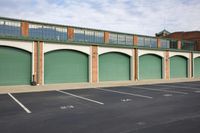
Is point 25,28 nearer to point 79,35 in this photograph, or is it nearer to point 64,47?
point 64,47

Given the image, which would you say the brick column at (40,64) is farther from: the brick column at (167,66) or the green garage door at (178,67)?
the green garage door at (178,67)

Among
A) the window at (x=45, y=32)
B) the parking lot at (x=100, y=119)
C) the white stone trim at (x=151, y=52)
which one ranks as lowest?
the parking lot at (x=100, y=119)

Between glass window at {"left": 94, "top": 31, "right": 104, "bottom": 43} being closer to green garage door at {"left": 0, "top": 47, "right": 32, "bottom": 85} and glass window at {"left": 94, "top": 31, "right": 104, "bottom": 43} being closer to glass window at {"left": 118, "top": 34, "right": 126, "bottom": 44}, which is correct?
glass window at {"left": 118, "top": 34, "right": 126, "bottom": 44}

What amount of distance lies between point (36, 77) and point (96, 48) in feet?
27.5

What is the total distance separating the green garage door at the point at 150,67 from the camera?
3190 centimetres

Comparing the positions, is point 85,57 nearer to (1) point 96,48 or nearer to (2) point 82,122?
(1) point 96,48

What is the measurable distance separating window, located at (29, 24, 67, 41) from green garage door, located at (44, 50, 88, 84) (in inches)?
89.4

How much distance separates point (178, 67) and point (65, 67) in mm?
21223

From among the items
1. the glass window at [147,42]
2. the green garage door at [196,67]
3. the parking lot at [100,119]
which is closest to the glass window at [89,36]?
the glass window at [147,42]

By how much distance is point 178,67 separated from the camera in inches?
1468

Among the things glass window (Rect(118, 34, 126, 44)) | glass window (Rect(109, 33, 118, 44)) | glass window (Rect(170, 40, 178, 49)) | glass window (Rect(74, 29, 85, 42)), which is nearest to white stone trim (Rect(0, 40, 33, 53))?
glass window (Rect(74, 29, 85, 42))

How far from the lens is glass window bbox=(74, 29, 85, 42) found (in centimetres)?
2856

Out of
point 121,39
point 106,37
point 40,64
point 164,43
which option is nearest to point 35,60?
point 40,64

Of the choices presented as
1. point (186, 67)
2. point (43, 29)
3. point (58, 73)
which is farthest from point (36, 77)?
point (186, 67)
